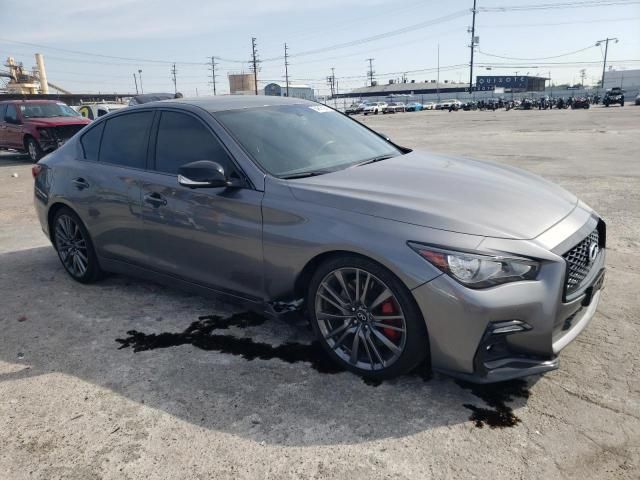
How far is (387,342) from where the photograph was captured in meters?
2.95

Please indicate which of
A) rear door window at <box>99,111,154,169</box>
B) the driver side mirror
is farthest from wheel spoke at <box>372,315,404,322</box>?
rear door window at <box>99,111,154,169</box>

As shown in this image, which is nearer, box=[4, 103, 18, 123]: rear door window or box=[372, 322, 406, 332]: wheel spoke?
box=[372, 322, 406, 332]: wheel spoke

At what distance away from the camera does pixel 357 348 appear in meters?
3.11

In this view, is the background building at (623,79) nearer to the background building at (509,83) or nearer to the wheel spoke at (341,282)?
the background building at (509,83)

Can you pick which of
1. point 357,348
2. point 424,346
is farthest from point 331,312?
point 424,346

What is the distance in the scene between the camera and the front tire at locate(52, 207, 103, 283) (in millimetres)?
4758

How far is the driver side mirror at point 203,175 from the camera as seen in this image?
3.29m

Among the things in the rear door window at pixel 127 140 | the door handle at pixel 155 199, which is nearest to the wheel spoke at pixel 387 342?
the door handle at pixel 155 199

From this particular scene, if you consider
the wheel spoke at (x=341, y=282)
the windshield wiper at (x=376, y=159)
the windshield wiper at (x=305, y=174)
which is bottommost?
the wheel spoke at (x=341, y=282)

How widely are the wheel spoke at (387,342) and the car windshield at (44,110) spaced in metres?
15.6

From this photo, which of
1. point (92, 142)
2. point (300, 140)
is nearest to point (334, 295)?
point (300, 140)

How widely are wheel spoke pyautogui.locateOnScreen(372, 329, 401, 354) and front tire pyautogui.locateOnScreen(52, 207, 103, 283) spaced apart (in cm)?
294

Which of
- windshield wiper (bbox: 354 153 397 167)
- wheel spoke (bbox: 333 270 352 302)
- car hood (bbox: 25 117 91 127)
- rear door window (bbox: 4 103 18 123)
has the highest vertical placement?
rear door window (bbox: 4 103 18 123)

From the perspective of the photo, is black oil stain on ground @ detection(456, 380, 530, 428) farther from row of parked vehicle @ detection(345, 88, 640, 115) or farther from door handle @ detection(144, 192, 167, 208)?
row of parked vehicle @ detection(345, 88, 640, 115)
